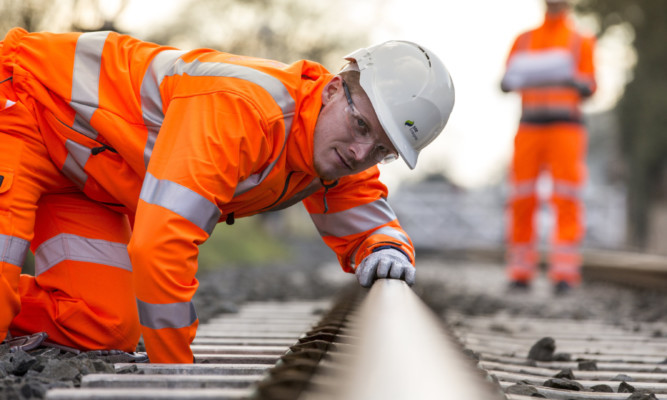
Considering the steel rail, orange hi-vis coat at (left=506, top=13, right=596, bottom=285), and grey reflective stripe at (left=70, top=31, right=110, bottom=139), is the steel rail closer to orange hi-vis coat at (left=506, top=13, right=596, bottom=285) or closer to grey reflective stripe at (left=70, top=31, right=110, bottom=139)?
grey reflective stripe at (left=70, top=31, right=110, bottom=139)

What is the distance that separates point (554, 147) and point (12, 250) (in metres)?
6.37

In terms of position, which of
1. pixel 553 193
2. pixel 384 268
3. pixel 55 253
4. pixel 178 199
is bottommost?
pixel 55 253

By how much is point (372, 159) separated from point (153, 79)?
0.89 metres

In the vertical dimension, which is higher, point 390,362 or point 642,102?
point 642,102

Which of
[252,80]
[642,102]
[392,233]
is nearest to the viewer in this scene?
[252,80]

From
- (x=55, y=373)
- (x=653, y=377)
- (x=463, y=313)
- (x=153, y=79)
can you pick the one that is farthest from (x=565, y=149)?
(x=55, y=373)

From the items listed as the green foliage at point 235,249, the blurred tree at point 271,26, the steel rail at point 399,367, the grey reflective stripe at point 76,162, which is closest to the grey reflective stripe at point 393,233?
the steel rail at point 399,367

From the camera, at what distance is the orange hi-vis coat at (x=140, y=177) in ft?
8.09

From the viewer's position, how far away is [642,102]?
2394 cm

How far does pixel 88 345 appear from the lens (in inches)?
122

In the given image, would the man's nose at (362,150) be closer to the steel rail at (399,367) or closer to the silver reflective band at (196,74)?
the silver reflective band at (196,74)

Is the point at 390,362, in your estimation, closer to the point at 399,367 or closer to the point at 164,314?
the point at 399,367

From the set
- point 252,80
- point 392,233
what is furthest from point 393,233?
point 252,80

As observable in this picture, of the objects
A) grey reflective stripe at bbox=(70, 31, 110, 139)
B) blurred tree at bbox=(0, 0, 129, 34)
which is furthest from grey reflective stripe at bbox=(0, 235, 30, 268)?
blurred tree at bbox=(0, 0, 129, 34)
